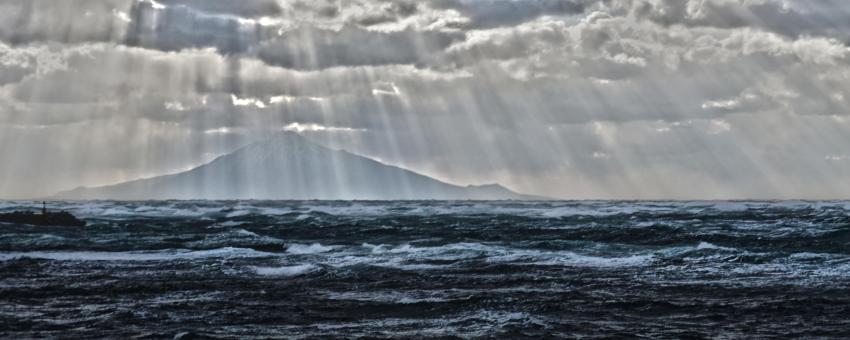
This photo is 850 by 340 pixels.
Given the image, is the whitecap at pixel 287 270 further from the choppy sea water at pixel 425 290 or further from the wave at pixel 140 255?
the wave at pixel 140 255

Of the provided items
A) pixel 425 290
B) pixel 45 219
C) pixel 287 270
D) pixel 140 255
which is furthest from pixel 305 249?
pixel 45 219

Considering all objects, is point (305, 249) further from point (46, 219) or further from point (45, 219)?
point (45, 219)

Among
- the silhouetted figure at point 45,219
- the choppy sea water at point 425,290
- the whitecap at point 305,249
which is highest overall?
the silhouetted figure at point 45,219

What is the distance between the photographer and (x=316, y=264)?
103 ft

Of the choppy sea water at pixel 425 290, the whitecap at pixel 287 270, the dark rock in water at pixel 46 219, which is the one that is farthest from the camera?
the dark rock in water at pixel 46 219

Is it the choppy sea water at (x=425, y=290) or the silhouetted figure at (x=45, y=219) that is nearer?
the choppy sea water at (x=425, y=290)

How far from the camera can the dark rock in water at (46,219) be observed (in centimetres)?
6456

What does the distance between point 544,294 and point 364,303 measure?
441cm

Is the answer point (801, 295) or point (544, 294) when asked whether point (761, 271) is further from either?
point (544, 294)

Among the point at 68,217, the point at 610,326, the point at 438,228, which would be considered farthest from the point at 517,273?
the point at 68,217

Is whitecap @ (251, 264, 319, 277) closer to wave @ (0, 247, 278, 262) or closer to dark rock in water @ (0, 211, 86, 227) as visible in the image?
wave @ (0, 247, 278, 262)

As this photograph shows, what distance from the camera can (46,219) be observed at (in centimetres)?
6569

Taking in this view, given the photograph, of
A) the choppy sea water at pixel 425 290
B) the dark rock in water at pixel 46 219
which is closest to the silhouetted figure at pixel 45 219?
the dark rock in water at pixel 46 219

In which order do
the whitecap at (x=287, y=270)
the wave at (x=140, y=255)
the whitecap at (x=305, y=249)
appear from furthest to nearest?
the whitecap at (x=305, y=249), the wave at (x=140, y=255), the whitecap at (x=287, y=270)
